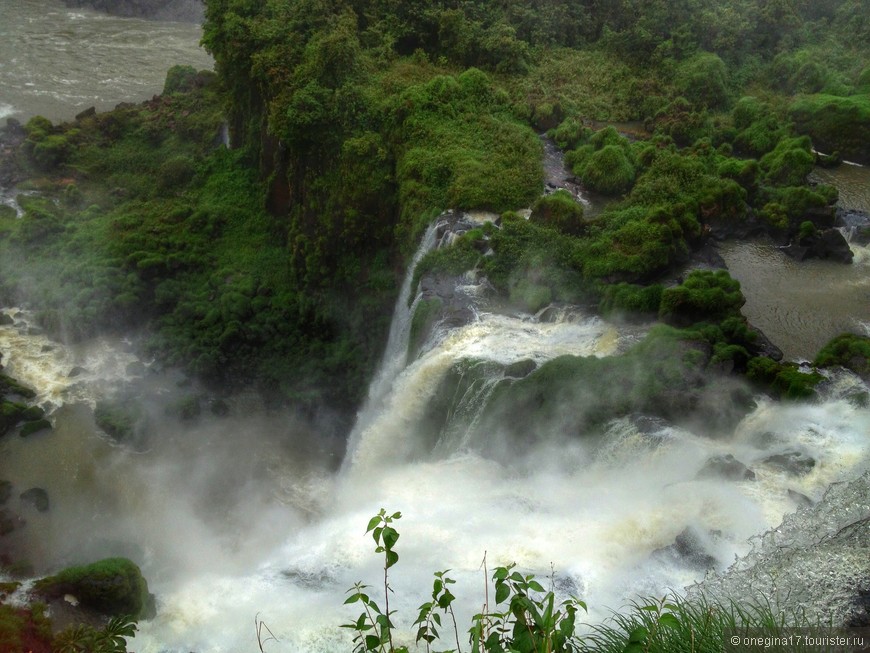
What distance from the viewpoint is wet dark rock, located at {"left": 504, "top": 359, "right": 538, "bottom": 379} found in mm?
13234

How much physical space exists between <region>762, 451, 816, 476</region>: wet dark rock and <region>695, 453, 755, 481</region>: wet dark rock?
0.47m

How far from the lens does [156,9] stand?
4284cm

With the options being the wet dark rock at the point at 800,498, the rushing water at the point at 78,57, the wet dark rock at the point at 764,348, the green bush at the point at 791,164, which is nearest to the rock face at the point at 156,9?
the rushing water at the point at 78,57

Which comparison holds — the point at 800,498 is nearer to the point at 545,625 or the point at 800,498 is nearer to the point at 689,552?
the point at 689,552

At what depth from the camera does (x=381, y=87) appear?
2145 cm

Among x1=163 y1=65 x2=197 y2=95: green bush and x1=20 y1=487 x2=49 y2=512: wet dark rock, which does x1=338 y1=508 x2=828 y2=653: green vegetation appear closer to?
x1=20 y1=487 x2=49 y2=512: wet dark rock

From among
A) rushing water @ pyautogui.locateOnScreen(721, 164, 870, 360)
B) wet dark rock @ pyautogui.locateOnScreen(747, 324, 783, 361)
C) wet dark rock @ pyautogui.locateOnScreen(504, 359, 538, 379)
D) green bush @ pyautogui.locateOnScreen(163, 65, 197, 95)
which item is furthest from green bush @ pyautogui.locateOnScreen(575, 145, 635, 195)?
green bush @ pyautogui.locateOnScreen(163, 65, 197, 95)

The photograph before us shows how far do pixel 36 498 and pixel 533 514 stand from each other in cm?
1176

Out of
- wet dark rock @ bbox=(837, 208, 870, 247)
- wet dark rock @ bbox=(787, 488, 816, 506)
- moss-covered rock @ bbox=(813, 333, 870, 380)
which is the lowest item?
wet dark rock @ bbox=(787, 488, 816, 506)

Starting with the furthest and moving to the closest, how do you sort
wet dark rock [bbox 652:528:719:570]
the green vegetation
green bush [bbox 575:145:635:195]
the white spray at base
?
green bush [bbox 575:145:635:195] < the white spray at base < wet dark rock [bbox 652:528:719:570] < the green vegetation

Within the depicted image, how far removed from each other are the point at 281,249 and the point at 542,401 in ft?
43.8

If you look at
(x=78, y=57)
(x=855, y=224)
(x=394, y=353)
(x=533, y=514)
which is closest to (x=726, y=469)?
(x=533, y=514)

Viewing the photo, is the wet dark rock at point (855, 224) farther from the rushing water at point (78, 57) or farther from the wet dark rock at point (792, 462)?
the rushing water at point (78, 57)

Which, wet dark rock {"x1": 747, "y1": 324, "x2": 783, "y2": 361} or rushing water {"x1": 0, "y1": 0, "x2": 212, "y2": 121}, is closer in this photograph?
wet dark rock {"x1": 747, "y1": 324, "x2": 783, "y2": 361}
